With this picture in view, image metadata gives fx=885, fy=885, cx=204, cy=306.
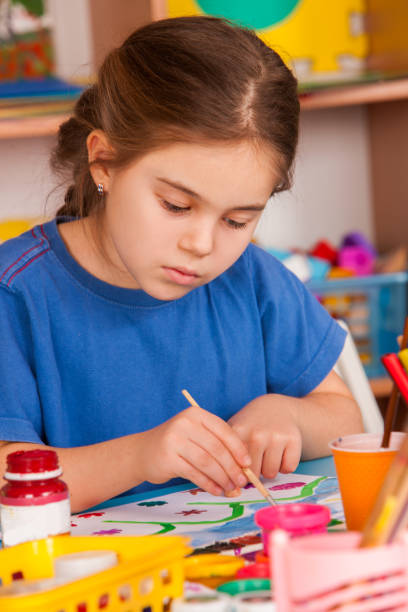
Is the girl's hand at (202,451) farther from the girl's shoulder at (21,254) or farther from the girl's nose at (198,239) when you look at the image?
the girl's shoulder at (21,254)

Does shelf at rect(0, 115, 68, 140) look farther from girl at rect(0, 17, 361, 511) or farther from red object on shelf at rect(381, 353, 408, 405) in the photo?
red object on shelf at rect(381, 353, 408, 405)

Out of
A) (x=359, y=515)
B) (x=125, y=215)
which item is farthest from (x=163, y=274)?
(x=359, y=515)

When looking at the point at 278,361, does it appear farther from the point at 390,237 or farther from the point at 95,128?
the point at 390,237

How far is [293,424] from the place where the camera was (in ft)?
2.76

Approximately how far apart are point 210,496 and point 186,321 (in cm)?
30

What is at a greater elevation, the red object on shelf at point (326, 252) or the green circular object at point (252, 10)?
the green circular object at point (252, 10)

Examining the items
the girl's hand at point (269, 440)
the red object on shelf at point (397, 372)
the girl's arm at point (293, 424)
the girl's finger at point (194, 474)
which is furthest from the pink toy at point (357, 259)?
the red object on shelf at point (397, 372)

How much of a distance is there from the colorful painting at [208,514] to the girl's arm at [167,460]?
0.07ft

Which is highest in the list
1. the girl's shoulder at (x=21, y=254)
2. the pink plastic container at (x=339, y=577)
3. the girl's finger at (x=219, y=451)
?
the pink plastic container at (x=339, y=577)

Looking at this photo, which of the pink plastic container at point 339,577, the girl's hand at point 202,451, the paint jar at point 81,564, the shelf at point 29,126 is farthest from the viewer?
the shelf at point 29,126

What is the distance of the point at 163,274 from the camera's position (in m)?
0.83

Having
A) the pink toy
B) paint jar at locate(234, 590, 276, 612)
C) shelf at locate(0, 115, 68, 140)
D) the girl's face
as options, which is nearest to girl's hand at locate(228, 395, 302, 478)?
the girl's face

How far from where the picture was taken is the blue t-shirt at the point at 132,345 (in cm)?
93

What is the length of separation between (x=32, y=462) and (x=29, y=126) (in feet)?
3.68
